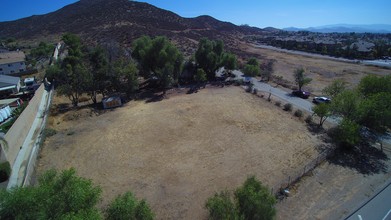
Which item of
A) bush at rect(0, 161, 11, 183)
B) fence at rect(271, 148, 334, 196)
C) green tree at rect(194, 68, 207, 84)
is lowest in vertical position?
fence at rect(271, 148, 334, 196)

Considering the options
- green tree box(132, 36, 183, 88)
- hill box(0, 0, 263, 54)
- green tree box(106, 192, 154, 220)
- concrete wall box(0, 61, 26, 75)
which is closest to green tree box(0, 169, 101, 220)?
green tree box(106, 192, 154, 220)

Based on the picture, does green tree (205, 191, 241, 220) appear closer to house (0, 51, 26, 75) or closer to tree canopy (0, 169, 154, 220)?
tree canopy (0, 169, 154, 220)

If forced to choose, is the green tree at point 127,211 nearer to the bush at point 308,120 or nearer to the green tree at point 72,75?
the bush at point 308,120

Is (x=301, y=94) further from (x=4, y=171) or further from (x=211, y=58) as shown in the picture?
(x=4, y=171)

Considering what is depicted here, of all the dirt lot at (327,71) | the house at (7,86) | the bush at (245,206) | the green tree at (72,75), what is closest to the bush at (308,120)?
the dirt lot at (327,71)

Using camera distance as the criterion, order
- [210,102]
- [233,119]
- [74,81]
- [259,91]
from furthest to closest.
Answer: [259,91] < [210,102] < [74,81] < [233,119]

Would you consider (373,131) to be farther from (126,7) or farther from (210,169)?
(126,7)

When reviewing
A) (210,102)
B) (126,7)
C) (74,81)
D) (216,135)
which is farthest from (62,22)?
(216,135)
